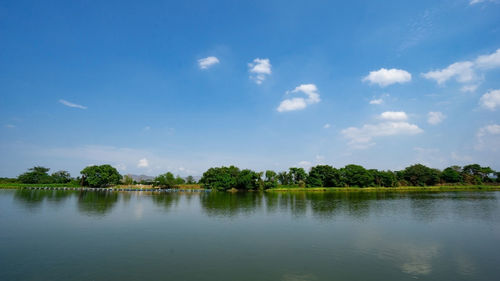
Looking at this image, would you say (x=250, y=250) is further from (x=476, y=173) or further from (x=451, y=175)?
(x=476, y=173)

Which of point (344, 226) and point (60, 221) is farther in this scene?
point (60, 221)

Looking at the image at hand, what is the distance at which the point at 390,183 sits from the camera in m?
90.2

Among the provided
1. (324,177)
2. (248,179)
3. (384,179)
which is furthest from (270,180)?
(384,179)

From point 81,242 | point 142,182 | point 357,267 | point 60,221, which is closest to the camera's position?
point 357,267

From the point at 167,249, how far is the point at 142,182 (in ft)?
357

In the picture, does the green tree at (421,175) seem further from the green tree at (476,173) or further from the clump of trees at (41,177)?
the clump of trees at (41,177)

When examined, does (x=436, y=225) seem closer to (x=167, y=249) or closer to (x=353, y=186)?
(x=167, y=249)

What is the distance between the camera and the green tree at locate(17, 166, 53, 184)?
9362 centimetres

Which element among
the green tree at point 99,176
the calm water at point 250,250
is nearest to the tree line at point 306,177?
the green tree at point 99,176

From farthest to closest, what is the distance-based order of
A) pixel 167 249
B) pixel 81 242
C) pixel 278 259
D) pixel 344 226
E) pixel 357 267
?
pixel 344 226, pixel 81 242, pixel 167 249, pixel 278 259, pixel 357 267

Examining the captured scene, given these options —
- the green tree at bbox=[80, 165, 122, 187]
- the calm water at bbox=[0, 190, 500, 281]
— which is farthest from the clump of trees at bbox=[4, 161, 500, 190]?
the calm water at bbox=[0, 190, 500, 281]

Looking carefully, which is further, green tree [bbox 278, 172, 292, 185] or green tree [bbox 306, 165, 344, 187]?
green tree [bbox 278, 172, 292, 185]

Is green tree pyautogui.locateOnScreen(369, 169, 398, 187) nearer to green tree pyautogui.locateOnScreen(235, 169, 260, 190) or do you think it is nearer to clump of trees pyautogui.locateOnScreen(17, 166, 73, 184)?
green tree pyautogui.locateOnScreen(235, 169, 260, 190)

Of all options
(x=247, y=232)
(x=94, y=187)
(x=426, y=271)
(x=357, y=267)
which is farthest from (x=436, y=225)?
(x=94, y=187)
